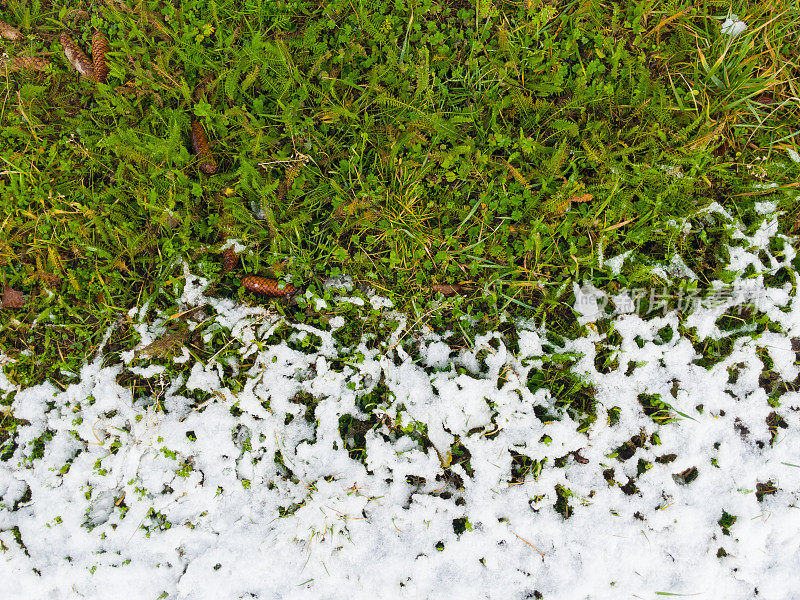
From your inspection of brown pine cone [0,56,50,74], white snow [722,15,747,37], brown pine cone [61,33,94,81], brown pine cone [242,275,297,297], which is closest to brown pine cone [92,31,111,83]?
brown pine cone [61,33,94,81]

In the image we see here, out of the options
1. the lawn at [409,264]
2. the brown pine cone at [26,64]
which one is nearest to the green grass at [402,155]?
the lawn at [409,264]

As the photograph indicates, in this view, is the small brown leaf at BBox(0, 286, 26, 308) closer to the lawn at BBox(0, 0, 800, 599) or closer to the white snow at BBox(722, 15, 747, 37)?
the lawn at BBox(0, 0, 800, 599)

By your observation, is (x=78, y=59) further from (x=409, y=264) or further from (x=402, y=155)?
(x=409, y=264)

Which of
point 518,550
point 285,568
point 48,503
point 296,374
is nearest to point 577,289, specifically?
point 518,550

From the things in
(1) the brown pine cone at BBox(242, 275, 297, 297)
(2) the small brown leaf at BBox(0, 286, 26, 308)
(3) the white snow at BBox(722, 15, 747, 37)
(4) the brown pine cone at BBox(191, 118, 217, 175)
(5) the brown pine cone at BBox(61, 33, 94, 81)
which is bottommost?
(2) the small brown leaf at BBox(0, 286, 26, 308)

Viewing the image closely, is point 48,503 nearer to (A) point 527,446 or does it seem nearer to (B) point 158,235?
(B) point 158,235

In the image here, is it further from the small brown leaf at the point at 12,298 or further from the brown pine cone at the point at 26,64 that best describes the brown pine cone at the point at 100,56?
the small brown leaf at the point at 12,298
